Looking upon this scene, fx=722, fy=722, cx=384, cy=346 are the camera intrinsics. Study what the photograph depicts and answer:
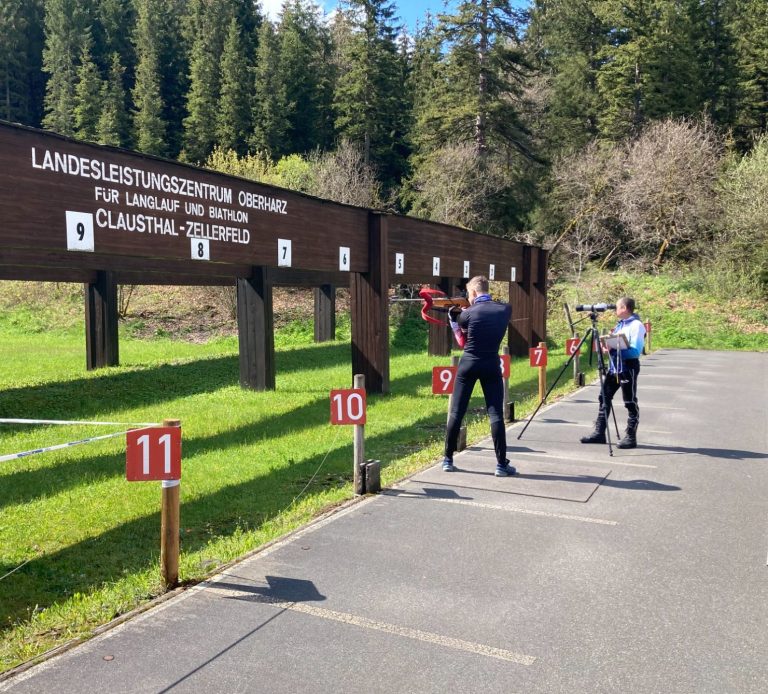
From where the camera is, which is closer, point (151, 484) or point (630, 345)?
point (151, 484)

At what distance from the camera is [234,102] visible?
2092 inches

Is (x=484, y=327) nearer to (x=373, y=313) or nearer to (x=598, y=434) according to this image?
(x=598, y=434)

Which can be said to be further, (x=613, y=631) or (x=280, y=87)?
(x=280, y=87)

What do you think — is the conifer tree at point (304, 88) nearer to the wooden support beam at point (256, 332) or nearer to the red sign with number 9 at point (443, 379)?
the wooden support beam at point (256, 332)

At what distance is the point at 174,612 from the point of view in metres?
4.26

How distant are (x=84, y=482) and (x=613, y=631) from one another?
565cm

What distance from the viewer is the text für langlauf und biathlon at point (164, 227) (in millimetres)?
8734

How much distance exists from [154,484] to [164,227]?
144 inches

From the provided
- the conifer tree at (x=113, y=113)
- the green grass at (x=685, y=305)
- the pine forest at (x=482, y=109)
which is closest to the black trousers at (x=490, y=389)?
the green grass at (x=685, y=305)

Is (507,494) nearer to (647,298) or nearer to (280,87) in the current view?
(647,298)

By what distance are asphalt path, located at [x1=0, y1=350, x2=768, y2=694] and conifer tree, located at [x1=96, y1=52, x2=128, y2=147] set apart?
53.0m

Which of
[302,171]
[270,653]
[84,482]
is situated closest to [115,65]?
[302,171]

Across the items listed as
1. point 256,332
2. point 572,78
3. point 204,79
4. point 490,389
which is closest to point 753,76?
point 572,78

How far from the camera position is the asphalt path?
3576mm
